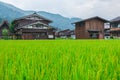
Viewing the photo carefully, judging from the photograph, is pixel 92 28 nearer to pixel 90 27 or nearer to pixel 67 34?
pixel 90 27

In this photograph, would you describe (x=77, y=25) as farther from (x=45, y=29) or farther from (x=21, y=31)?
(x=21, y=31)

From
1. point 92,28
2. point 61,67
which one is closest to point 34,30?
point 92,28

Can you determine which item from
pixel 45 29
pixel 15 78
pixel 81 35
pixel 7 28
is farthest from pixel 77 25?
pixel 15 78

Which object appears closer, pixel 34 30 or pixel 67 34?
pixel 34 30

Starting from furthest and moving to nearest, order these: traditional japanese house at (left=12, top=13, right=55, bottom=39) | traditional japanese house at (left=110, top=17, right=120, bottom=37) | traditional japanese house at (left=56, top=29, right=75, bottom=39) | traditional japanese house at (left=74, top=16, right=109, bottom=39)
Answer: traditional japanese house at (left=56, top=29, right=75, bottom=39) → traditional japanese house at (left=12, top=13, right=55, bottom=39) → traditional japanese house at (left=110, top=17, right=120, bottom=37) → traditional japanese house at (left=74, top=16, right=109, bottom=39)

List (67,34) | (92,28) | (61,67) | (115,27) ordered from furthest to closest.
→ (67,34) → (115,27) → (92,28) → (61,67)

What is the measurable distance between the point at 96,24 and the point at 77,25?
4.67 metres

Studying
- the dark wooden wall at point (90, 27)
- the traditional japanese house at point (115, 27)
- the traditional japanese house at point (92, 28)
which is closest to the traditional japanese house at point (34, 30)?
the dark wooden wall at point (90, 27)

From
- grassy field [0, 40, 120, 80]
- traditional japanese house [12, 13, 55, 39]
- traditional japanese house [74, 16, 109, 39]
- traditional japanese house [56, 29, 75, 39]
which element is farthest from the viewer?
traditional japanese house [56, 29, 75, 39]

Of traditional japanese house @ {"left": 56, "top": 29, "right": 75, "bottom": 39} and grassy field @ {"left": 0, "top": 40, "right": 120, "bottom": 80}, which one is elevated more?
grassy field @ {"left": 0, "top": 40, "right": 120, "bottom": 80}

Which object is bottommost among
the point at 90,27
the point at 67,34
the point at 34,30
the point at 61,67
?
the point at 67,34

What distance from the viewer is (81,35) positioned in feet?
145

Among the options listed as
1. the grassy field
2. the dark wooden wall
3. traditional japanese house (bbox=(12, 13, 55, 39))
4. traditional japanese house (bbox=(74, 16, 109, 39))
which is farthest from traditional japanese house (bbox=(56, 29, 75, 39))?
the grassy field

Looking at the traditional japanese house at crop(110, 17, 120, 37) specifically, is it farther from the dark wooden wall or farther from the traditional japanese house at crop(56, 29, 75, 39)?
the traditional japanese house at crop(56, 29, 75, 39)
